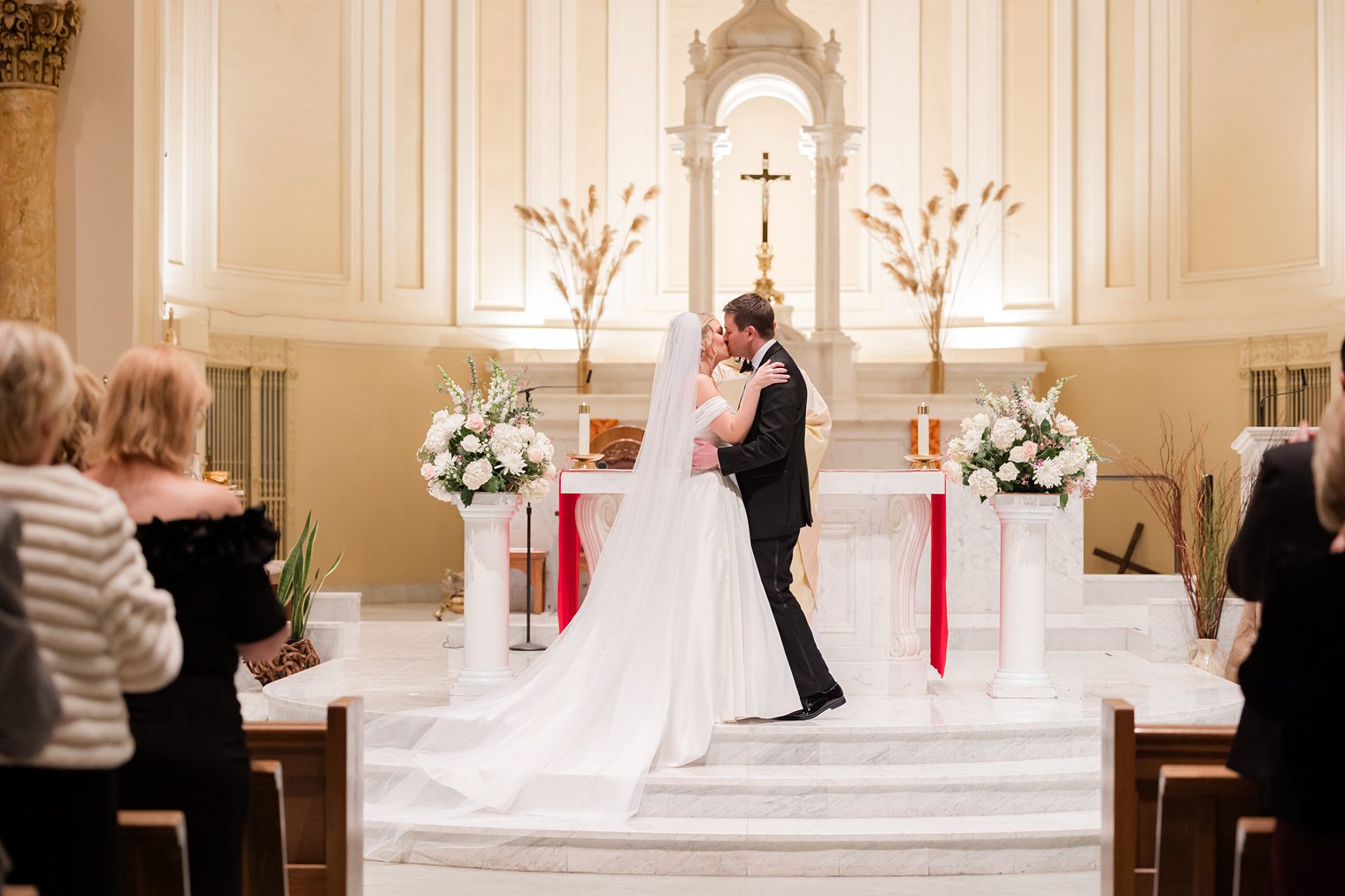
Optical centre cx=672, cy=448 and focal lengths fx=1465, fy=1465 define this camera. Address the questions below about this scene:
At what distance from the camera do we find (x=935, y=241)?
12.2m

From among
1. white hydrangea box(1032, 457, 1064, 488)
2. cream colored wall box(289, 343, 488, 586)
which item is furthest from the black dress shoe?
cream colored wall box(289, 343, 488, 586)

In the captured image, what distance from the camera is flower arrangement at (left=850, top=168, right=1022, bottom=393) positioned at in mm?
11992

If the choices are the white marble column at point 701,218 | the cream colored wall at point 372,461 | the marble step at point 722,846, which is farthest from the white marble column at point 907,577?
the cream colored wall at point 372,461

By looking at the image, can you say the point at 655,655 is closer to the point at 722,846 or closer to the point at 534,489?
the point at 722,846

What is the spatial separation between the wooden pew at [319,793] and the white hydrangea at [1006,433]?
13.8ft

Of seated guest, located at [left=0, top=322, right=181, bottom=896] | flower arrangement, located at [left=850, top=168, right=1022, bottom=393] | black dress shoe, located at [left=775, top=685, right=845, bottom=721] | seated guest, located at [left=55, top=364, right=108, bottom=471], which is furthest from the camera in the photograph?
flower arrangement, located at [left=850, top=168, right=1022, bottom=393]

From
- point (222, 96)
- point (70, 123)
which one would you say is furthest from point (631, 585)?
point (222, 96)

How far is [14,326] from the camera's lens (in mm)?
2557

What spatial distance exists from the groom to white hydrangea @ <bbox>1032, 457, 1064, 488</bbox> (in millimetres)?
1419

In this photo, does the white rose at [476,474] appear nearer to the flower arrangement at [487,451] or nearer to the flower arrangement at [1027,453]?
the flower arrangement at [487,451]

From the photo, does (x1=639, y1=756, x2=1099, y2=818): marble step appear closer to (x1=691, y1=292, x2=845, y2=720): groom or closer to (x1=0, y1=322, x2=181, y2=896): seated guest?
(x1=691, y1=292, x2=845, y2=720): groom

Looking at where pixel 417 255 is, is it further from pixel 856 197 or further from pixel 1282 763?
pixel 1282 763

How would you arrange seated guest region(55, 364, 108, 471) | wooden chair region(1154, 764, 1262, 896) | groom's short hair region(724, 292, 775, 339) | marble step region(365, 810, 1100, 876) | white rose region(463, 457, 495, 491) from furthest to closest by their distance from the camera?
1. white rose region(463, 457, 495, 491)
2. groom's short hair region(724, 292, 775, 339)
3. marble step region(365, 810, 1100, 876)
4. wooden chair region(1154, 764, 1262, 896)
5. seated guest region(55, 364, 108, 471)

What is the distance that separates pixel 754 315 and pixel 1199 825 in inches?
126
